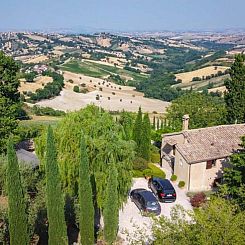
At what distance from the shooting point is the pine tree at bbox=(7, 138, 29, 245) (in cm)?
1967

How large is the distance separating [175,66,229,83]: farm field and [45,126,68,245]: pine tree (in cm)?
14013

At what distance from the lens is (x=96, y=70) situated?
180000 millimetres

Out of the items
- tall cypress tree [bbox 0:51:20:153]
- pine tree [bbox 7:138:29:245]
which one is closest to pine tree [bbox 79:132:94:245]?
pine tree [bbox 7:138:29:245]

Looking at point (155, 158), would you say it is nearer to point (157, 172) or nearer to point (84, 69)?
point (157, 172)

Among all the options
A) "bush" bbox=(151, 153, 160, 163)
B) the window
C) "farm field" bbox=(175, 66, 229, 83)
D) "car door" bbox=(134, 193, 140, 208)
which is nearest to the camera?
"car door" bbox=(134, 193, 140, 208)

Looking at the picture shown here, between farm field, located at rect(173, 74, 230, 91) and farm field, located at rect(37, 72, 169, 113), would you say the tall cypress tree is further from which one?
farm field, located at rect(173, 74, 230, 91)

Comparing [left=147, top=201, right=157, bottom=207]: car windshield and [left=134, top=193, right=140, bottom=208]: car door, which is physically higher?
[left=147, top=201, right=157, bottom=207]: car windshield

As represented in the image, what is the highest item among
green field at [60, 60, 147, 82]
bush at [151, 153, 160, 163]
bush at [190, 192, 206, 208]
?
bush at [190, 192, 206, 208]

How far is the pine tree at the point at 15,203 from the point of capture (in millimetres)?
19672

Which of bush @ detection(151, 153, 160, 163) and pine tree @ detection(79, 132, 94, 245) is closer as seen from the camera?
pine tree @ detection(79, 132, 94, 245)

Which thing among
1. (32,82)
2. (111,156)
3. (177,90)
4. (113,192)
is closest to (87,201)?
(113,192)

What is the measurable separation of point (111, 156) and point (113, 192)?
2344 mm

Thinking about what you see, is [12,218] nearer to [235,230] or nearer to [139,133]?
[235,230]

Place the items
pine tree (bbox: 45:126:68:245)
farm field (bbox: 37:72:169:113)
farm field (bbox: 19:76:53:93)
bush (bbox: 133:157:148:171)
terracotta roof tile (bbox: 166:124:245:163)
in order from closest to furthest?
pine tree (bbox: 45:126:68:245) → terracotta roof tile (bbox: 166:124:245:163) → bush (bbox: 133:157:148:171) → farm field (bbox: 37:72:169:113) → farm field (bbox: 19:76:53:93)
